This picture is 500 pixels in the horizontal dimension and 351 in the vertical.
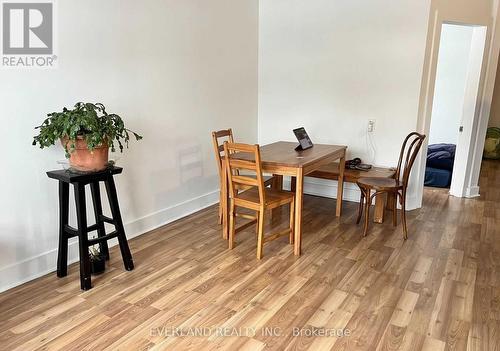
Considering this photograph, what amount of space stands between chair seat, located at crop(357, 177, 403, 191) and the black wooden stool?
226 centimetres

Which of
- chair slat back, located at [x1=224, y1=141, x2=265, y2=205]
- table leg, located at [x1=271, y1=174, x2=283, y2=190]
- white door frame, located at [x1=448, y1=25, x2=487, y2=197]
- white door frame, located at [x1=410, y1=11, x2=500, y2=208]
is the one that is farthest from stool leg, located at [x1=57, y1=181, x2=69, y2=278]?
white door frame, located at [x1=448, y1=25, x2=487, y2=197]

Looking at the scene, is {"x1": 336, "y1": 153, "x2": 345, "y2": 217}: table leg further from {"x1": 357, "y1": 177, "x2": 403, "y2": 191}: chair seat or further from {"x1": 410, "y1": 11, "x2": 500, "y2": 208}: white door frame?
{"x1": 410, "y1": 11, "x2": 500, "y2": 208}: white door frame

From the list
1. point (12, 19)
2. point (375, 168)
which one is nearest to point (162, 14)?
point (12, 19)

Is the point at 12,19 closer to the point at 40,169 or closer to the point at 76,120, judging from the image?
the point at 76,120

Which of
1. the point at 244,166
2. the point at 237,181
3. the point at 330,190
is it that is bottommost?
the point at 330,190

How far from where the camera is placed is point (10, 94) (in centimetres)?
261

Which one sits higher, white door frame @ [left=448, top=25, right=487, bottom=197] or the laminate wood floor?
white door frame @ [left=448, top=25, right=487, bottom=197]

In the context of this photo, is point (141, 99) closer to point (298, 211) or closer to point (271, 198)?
point (271, 198)

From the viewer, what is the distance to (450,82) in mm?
6859

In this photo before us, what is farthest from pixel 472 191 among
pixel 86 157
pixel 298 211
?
pixel 86 157

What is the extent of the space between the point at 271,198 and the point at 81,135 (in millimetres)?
1541

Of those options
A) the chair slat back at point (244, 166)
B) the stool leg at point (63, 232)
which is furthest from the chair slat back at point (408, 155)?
the stool leg at point (63, 232)

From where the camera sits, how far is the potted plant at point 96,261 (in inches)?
114

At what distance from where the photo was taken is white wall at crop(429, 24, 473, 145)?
21.7 feet
